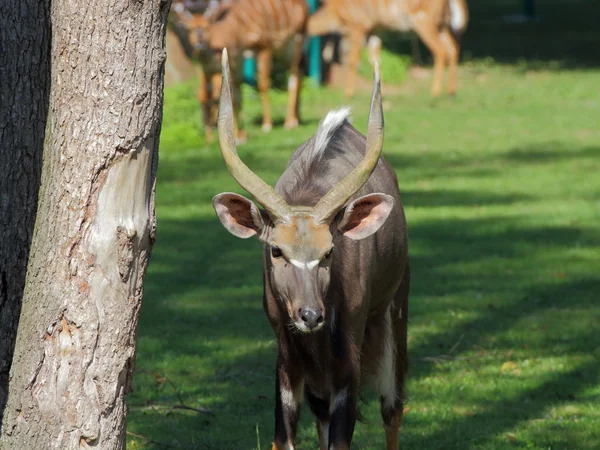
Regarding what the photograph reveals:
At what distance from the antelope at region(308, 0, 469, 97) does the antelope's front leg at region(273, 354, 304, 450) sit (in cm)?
1475

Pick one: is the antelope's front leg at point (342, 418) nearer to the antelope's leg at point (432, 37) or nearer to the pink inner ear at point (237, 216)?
the pink inner ear at point (237, 216)

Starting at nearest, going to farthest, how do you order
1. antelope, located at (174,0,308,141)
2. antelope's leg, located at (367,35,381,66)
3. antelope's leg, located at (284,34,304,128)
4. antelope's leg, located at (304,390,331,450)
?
antelope's leg, located at (304,390,331,450)
antelope, located at (174,0,308,141)
antelope's leg, located at (284,34,304,128)
antelope's leg, located at (367,35,381,66)

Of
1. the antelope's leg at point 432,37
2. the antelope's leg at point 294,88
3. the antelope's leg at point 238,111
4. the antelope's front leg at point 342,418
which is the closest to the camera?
the antelope's front leg at point 342,418

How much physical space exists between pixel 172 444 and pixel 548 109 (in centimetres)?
1357

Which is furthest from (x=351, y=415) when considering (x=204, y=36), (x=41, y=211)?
(x=204, y=36)

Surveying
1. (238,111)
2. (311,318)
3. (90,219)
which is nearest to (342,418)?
(311,318)

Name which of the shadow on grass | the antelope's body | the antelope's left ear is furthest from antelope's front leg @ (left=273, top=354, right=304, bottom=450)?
the shadow on grass

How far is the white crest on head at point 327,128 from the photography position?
587 cm

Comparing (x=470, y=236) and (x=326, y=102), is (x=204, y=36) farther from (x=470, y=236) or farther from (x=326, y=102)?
(x=470, y=236)

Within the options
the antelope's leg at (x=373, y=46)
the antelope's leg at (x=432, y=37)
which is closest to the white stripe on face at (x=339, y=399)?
the antelope's leg at (x=432, y=37)

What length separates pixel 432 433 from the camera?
6664mm

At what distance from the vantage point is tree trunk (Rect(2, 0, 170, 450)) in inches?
162

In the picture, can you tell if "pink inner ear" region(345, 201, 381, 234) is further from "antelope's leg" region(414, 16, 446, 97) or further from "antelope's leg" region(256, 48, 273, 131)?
Result: "antelope's leg" region(414, 16, 446, 97)

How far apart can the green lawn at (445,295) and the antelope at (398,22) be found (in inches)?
95.0
